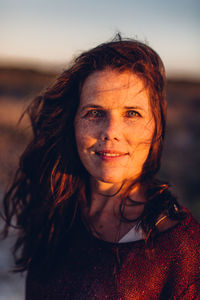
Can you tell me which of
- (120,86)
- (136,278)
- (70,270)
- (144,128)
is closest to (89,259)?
(70,270)

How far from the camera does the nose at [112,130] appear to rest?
159cm

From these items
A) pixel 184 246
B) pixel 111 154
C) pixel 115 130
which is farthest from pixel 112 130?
pixel 184 246

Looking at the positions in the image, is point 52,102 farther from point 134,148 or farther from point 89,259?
point 89,259

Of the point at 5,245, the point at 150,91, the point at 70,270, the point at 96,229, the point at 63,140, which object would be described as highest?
the point at 150,91

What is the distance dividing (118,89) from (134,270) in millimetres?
881

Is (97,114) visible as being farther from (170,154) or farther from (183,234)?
(170,154)

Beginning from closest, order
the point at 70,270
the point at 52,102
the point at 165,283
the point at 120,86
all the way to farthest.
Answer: the point at 165,283 < the point at 120,86 < the point at 70,270 < the point at 52,102

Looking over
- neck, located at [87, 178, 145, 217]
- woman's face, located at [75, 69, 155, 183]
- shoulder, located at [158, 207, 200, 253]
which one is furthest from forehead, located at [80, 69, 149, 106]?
shoulder, located at [158, 207, 200, 253]

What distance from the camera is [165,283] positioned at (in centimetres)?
142

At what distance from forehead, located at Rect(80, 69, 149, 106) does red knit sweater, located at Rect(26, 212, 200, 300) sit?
631 mm

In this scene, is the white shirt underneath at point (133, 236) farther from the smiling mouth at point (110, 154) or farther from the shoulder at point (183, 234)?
the smiling mouth at point (110, 154)

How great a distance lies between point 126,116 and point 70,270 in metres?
0.88

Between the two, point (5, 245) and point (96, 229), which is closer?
point (96, 229)

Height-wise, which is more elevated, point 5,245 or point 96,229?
point 96,229
